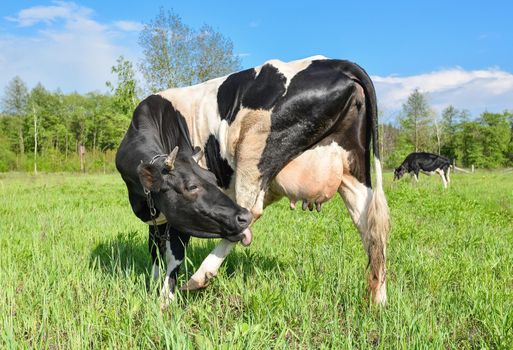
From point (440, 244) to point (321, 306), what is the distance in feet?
10.5

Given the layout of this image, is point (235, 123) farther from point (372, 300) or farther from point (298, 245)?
point (298, 245)

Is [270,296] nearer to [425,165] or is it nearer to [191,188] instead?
[191,188]

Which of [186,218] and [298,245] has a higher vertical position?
[186,218]

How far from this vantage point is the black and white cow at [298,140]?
3.75 metres

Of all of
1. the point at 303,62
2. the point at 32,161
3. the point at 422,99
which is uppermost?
the point at 422,99

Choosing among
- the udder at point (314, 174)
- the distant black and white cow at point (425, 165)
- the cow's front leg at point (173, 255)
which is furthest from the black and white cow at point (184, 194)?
the distant black and white cow at point (425, 165)

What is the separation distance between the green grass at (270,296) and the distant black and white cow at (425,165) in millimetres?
18456

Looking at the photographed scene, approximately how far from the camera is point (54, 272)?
13.0 feet

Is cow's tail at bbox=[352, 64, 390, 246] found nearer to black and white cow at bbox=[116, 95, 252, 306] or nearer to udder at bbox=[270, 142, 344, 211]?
udder at bbox=[270, 142, 344, 211]

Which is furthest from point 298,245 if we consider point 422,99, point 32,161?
point 422,99

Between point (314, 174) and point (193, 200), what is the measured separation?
1155 millimetres

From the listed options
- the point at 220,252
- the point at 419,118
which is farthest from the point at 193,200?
the point at 419,118

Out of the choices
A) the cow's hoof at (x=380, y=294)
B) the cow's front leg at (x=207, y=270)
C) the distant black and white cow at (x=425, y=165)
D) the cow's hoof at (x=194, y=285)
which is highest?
the cow's front leg at (x=207, y=270)

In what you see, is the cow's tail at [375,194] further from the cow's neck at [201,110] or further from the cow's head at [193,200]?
the cow's neck at [201,110]
